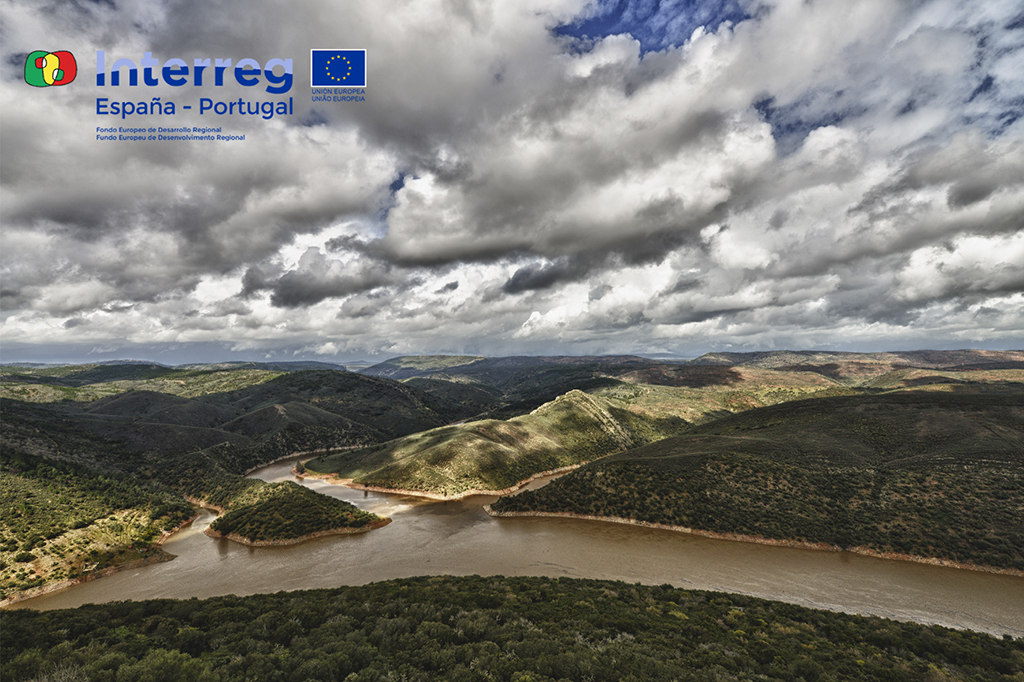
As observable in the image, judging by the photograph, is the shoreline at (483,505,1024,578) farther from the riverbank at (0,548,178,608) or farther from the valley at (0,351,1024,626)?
the riverbank at (0,548,178,608)

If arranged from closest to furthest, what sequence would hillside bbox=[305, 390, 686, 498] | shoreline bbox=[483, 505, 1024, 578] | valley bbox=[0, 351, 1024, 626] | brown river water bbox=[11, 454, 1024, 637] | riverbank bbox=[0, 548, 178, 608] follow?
brown river water bbox=[11, 454, 1024, 637]
riverbank bbox=[0, 548, 178, 608]
shoreline bbox=[483, 505, 1024, 578]
valley bbox=[0, 351, 1024, 626]
hillside bbox=[305, 390, 686, 498]

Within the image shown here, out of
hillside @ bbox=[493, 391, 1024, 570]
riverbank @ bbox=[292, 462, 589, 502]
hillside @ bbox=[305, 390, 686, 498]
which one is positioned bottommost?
riverbank @ bbox=[292, 462, 589, 502]

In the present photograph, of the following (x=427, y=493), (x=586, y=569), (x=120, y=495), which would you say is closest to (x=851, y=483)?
(x=586, y=569)

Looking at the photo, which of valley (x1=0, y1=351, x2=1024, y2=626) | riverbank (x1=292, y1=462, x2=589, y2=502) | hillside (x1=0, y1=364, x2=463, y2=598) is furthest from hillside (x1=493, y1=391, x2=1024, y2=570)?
hillside (x1=0, y1=364, x2=463, y2=598)

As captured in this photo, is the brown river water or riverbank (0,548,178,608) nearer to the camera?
the brown river water

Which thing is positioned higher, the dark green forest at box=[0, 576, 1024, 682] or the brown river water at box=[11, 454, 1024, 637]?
the dark green forest at box=[0, 576, 1024, 682]

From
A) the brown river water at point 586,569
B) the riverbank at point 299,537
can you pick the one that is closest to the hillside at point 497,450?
the riverbank at point 299,537

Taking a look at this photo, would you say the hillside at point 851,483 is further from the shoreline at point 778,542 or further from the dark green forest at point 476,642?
the dark green forest at point 476,642
